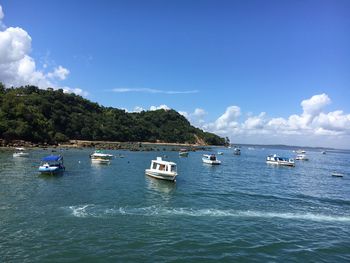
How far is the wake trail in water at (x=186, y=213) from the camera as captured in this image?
35419mm

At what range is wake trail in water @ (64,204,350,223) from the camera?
35.4m

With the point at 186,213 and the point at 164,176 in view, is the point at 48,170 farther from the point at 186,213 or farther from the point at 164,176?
the point at 186,213

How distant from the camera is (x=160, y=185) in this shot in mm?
56312

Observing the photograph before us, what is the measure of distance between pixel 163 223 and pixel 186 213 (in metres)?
5.29

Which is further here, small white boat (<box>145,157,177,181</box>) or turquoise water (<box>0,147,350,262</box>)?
small white boat (<box>145,157,177,181</box>)

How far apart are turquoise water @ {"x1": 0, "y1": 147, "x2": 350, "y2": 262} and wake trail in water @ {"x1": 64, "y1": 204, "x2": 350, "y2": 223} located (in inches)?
4.4

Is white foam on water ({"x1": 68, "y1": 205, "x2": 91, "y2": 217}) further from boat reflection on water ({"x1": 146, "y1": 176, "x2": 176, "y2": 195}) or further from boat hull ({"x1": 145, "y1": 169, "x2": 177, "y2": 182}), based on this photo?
boat hull ({"x1": 145, "y1": 169, "x2": 177, "y2": 182})

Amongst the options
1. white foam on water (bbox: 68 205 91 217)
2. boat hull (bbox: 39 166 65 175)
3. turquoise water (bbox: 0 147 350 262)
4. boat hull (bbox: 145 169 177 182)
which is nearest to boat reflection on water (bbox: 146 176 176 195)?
turquoise water (bbox: 0 147 350 262)

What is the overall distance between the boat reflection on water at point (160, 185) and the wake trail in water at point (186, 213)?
11.5m

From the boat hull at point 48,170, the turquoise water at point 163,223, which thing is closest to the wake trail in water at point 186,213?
the turquoise water at point 163,223

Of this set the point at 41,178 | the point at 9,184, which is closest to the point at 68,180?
the point at 41,178

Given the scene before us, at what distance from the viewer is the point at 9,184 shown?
49.3 meters

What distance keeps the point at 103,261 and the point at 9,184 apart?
33.2 m

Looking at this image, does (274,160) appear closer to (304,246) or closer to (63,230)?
(304,246)
